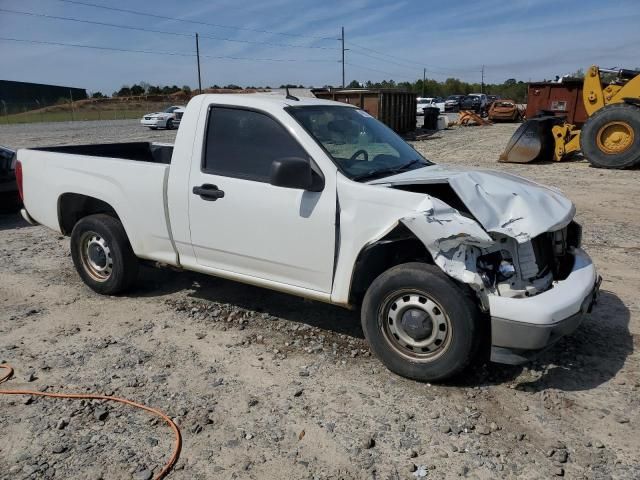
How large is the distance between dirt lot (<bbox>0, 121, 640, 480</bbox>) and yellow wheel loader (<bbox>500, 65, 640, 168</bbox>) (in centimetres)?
884

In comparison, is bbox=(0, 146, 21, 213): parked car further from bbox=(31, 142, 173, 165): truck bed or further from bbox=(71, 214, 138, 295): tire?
bbox=(71, 214, 138, 295): tire

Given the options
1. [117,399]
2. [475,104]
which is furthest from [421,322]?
[475,104]

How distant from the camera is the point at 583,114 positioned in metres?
17.5

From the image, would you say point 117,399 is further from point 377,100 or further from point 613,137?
point 377,100

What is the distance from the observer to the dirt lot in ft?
9.71

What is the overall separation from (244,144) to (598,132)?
11.6 m

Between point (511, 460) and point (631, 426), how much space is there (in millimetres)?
830

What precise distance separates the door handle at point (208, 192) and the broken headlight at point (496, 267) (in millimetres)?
2024

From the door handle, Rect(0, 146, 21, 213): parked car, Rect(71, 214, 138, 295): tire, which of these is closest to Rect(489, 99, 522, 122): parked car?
Rect(0, 146, 21, 213): parked car

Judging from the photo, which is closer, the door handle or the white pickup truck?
the white pickup truck

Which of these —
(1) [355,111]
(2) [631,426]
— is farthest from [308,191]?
(2) [631,426]

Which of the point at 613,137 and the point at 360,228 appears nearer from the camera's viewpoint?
the point at 360,228

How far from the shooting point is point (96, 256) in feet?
17.5

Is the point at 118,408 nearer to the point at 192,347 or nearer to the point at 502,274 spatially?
the point at 192,347
